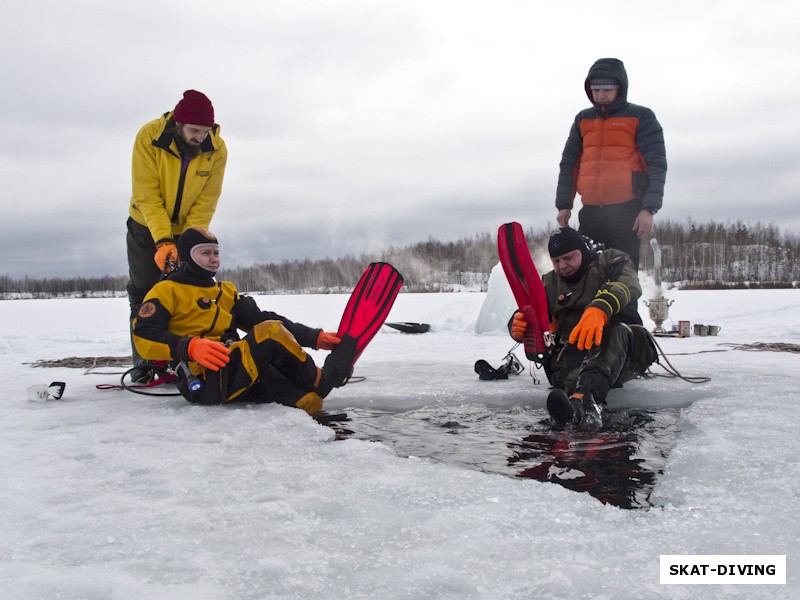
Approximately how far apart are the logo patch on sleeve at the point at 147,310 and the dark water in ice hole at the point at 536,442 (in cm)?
106

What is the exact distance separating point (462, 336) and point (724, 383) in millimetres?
4348

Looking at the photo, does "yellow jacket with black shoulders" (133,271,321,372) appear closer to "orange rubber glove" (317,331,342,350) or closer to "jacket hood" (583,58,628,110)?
"orange rubber glove" (317,331,342,350)

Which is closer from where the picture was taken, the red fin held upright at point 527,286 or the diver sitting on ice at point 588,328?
the diver sitting on ice at point 588,328

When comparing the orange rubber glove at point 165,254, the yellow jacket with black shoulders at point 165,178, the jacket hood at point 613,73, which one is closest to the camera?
the orange rubber glove at point 165,254

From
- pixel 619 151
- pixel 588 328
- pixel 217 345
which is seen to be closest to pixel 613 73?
pixel 619 151

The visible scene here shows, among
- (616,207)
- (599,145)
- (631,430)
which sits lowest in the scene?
(631,430)

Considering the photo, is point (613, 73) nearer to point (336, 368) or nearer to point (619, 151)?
point (619, 151)

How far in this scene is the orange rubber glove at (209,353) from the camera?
275cm

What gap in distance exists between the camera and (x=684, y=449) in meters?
2.12

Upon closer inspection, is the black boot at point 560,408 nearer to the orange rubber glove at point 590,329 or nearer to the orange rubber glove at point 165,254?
the orange rubber glove at point 590,329

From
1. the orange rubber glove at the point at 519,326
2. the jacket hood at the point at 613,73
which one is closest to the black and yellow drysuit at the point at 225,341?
the orange rubber glove at the point at 519,326

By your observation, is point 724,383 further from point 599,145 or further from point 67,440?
point 67,440

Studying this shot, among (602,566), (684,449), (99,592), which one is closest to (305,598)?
(99,592)

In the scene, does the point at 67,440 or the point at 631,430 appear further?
the point at 631,430
